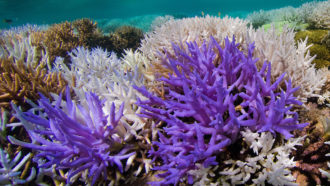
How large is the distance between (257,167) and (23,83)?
10.8ft

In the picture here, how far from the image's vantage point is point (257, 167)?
5.01 ft

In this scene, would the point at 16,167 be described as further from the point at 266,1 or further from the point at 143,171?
the point at 266,1

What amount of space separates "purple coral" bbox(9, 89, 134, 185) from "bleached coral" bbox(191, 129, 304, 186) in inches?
33.7

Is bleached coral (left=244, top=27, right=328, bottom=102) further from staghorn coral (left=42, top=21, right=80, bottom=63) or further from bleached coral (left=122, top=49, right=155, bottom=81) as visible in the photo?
staghorn coral (left=42, top=21, right=80, bottom=63)

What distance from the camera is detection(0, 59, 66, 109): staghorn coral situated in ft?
8.08

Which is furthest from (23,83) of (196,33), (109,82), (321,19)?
(321,19)

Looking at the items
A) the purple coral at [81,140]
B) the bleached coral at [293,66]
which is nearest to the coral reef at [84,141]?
the purple coral at [81,140]

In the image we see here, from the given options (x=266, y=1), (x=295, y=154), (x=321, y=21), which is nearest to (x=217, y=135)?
(x=295, y=154)

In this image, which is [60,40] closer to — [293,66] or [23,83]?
[23,83]

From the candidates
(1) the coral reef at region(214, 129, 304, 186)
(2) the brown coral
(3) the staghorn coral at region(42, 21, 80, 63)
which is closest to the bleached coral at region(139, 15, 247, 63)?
(2) the brown coral

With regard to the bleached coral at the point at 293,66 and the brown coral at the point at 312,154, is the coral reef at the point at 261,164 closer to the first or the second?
the brown coral at the point at 312,154

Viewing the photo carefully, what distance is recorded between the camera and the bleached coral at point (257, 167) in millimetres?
1460

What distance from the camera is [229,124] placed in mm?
1504

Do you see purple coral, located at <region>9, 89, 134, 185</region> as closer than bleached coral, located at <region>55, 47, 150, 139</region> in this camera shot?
Yes
